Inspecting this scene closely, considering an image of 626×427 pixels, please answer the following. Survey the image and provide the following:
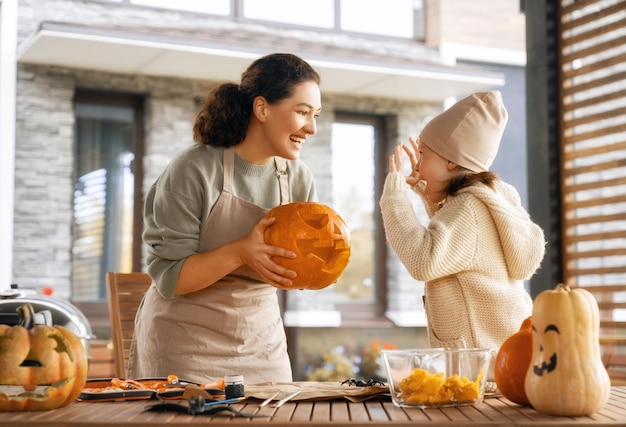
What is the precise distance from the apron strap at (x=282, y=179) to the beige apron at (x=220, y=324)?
0.36 ft

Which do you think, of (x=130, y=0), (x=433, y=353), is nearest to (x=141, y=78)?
(x=130, y=0)

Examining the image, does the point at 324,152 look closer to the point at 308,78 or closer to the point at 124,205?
the point at 124,205

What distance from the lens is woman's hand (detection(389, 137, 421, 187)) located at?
7.27ft

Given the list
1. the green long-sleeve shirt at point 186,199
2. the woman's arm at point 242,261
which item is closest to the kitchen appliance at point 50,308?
the green long-sleeve shirt at point 186,199

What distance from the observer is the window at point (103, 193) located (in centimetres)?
745

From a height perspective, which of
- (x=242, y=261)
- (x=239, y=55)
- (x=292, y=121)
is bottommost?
(x=242, y=261)

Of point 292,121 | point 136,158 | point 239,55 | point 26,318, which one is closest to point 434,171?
point 292,121

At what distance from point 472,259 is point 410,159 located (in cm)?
46

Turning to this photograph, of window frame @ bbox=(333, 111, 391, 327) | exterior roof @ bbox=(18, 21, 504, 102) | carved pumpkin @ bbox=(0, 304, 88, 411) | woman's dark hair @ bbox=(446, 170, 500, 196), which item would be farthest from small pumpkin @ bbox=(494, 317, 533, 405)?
window frame @ bbox=(333, 111, 391, 327)

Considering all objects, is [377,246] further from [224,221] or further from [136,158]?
[224,221]

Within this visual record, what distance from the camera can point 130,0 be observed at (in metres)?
7.79

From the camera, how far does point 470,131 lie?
2.16 m

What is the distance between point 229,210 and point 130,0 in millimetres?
5869

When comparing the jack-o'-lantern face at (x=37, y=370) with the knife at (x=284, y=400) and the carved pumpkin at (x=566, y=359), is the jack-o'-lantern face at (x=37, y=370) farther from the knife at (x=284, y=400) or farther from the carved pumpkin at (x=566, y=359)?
the carved pumpkin at (x=566, y=359)
